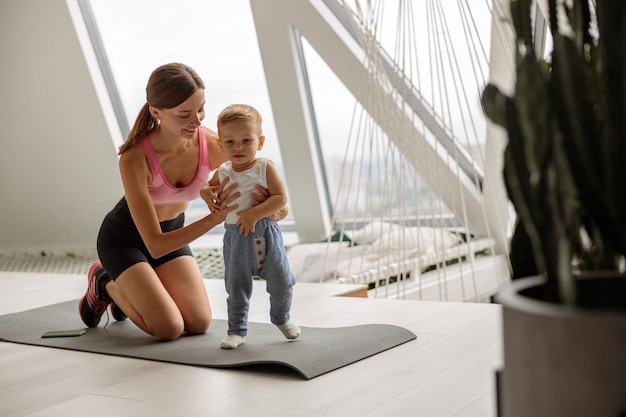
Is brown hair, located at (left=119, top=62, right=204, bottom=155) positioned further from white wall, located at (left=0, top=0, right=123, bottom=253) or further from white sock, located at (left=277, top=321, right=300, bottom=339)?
white wall, located at (left=0, top=0, right=123, bottom=253)

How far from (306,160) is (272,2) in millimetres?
988

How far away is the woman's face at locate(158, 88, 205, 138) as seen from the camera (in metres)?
2.38

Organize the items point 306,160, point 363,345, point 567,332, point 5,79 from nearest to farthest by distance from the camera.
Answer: point 567,332, point 363,345, point 306,160, point 5,79

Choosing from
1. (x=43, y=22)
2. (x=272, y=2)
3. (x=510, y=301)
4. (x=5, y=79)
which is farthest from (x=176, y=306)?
(x=5, y=79)

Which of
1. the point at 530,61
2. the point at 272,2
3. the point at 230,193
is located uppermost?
the point at 272,2

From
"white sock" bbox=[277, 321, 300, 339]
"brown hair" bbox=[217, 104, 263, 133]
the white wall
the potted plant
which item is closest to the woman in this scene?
"brown hair" bbox=[217, 104, 263, 133]

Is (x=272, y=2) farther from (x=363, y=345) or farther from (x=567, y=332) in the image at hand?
(x=567, y=332)

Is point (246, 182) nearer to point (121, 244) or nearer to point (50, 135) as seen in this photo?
point (121, 244)

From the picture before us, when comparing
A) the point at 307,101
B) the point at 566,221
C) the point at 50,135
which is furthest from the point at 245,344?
the point at 50,135

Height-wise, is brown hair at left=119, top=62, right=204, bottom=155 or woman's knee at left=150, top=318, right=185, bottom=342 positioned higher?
brown hair at left=119, top=62, right=204, bottom=155

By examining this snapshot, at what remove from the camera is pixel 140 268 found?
2564 millimetres

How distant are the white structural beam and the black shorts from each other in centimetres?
150

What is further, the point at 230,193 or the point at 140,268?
the point at 140,268

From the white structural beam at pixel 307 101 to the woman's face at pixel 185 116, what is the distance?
152 cm
